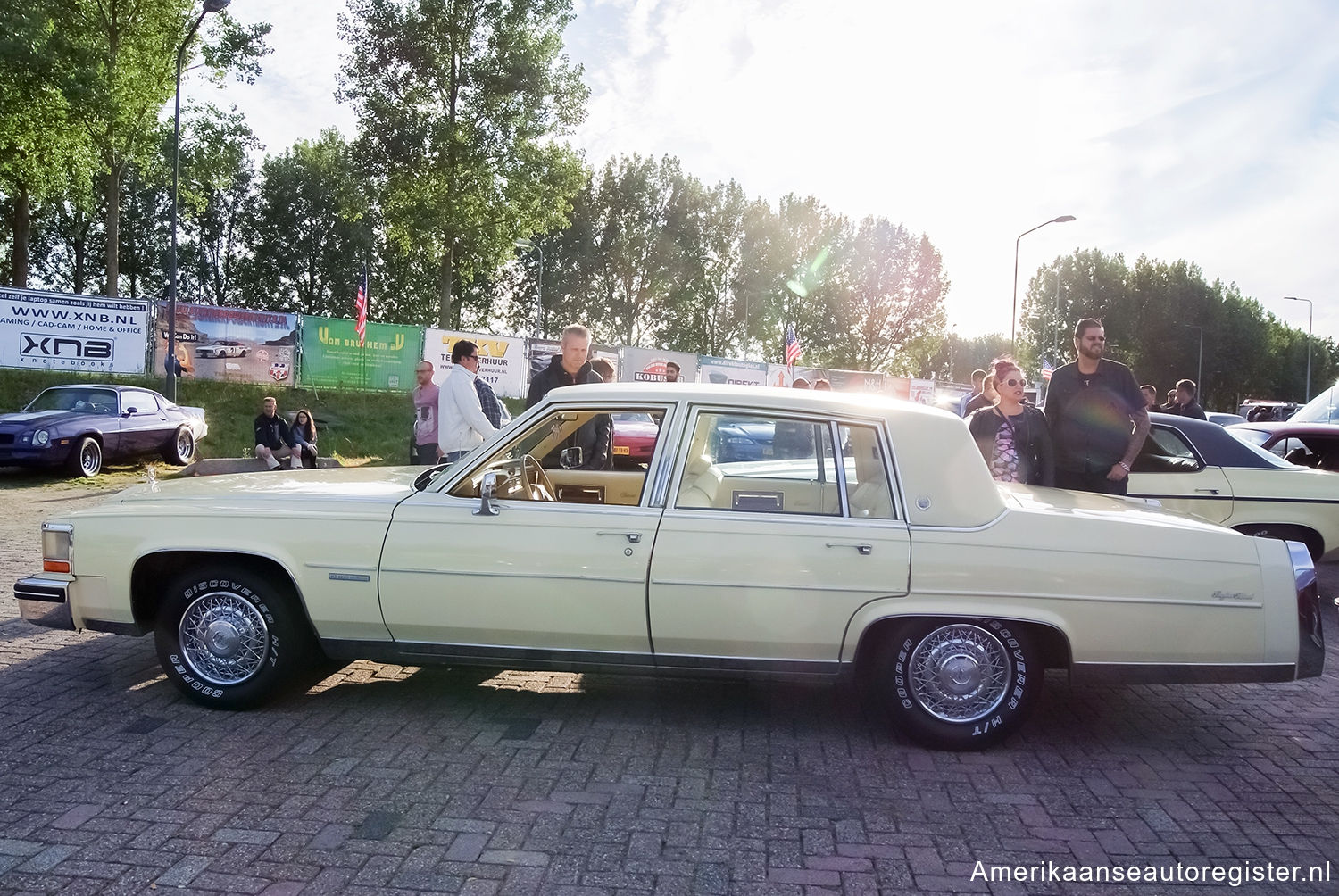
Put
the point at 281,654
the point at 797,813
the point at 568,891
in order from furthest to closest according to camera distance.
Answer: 1. the point at 281,654
2. the point at 797,813
3. the point at 568,891

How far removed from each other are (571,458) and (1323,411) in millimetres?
10250

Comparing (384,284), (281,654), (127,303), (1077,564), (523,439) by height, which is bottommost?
(281,654)

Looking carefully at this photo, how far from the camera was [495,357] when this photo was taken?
1025 inches

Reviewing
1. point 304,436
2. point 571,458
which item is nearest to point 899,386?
point 304,436

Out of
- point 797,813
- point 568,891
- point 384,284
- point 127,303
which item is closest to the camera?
point 568,891

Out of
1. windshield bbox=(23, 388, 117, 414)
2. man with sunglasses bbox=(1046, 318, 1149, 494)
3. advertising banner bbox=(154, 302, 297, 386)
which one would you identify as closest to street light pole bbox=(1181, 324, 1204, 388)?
advertising banner bbox=(154, 302, 297, 386)

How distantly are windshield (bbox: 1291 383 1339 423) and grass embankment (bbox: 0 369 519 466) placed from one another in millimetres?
16444

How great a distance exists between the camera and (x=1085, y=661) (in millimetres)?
3955

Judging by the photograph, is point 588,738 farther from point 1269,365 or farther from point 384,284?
point 1269,365

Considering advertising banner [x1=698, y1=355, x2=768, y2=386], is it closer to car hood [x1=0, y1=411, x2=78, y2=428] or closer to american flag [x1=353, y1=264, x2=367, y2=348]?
american flag [x1=353, y1=264, x2=367, y2=348]

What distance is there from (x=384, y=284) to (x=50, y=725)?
59.9m

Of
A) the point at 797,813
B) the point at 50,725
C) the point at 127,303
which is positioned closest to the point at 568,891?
the point at 797,813

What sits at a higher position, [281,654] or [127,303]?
[127,303]

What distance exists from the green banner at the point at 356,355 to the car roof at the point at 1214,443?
20.1 m
